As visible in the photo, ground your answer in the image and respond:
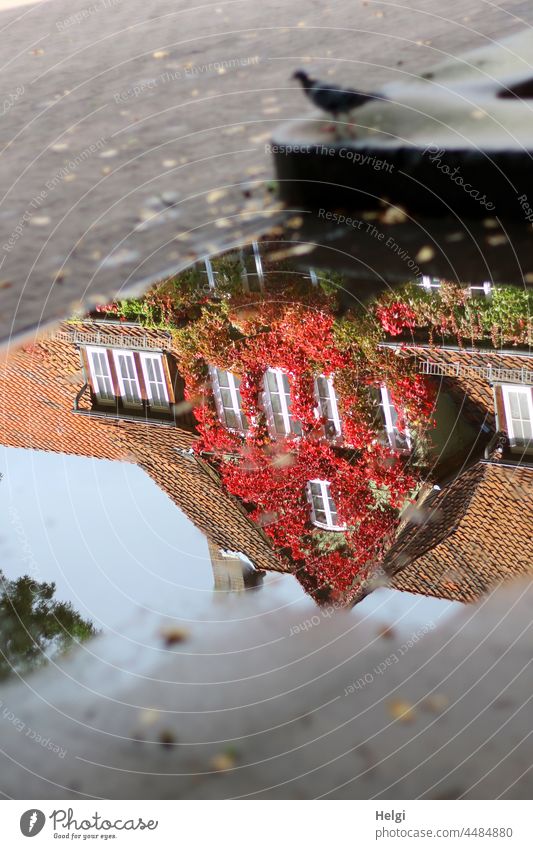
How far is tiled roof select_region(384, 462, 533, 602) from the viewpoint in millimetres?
1359

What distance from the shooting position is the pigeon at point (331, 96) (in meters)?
1.74

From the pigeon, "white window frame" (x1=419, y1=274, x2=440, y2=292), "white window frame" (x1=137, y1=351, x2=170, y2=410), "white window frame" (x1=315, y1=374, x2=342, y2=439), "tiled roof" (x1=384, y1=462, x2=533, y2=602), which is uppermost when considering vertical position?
the pigeon

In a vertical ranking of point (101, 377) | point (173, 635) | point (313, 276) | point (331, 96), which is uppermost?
point (331, 96)

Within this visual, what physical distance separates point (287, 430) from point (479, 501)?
324 mm

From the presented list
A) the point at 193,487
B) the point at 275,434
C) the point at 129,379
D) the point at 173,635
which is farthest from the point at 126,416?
the point at 173,635

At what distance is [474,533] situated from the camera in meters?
1.36

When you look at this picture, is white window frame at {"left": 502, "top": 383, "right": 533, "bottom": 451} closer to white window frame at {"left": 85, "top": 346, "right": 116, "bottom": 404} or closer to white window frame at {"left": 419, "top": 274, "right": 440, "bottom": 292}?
white window frame at {"left": 419, "top": 274, "right": 440, "bottom": 292}

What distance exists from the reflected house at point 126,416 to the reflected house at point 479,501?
243mm

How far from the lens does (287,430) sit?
1.47 m

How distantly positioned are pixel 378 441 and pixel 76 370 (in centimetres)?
57

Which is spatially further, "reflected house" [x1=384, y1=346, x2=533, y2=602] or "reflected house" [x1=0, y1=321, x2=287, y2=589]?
"reflected house" [x1=0, y1=321, x2=287, y2=589]

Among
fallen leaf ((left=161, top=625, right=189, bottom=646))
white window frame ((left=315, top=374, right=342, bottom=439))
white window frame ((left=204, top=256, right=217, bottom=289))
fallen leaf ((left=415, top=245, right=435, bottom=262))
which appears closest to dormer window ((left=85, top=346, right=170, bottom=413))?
white window frame ((left=204, top=256, right=217, bottom=289))

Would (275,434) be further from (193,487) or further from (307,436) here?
(193,487)

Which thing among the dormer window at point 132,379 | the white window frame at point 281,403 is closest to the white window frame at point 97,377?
the dormer window at point 132,379
